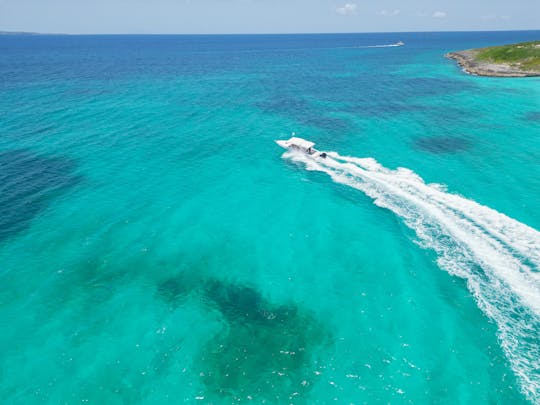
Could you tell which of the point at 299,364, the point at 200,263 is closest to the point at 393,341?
the point at 299,364

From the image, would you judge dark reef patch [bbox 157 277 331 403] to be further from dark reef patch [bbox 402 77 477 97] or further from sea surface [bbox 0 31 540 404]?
dark reef patch [bbox 402 77 477 97]

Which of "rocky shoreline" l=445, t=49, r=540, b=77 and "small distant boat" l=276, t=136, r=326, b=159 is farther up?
"small distant boat" l=276, t=136, r=326, b=159

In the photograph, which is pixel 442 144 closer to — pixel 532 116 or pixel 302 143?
pixel 302 143

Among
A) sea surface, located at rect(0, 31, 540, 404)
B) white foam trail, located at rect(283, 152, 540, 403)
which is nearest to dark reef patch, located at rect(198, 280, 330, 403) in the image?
sea surface, located at rect(0, 31, 540, 404)

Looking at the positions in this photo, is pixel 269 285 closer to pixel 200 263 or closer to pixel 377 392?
pixel 200 263

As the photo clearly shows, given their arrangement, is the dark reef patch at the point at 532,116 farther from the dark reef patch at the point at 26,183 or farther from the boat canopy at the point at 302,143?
the dark reef patch at the point at 26,183

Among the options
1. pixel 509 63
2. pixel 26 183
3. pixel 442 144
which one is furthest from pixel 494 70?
pixel 26 183

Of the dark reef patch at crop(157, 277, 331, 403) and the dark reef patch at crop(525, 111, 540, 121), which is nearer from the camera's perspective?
the dark reef patch at crop(157, 277, 331, 403)
